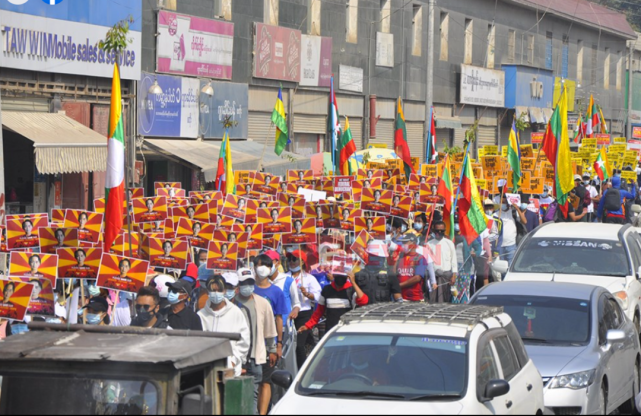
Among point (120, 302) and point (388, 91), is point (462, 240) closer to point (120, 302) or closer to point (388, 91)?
point (120, 302)

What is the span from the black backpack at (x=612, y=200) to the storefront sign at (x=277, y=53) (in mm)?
11172

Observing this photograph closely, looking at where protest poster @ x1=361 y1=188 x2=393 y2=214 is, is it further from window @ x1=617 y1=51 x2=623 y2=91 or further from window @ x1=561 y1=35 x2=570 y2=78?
window @ x1=617 y1=51 x2=623 y2=91

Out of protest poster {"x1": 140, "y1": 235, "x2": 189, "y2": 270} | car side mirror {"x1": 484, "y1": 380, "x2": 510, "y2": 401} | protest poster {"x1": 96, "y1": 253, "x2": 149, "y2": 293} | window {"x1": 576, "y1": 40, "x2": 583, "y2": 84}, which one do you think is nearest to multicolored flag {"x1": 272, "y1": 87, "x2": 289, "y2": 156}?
protest poster {"x1": 140, "y1": 235, "x2": 189, "y2": 270}

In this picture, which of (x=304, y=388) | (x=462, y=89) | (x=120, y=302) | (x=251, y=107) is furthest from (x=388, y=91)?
(x=304, y=388)

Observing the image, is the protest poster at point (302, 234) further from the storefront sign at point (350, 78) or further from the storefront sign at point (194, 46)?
the storefront sign at point (350, 78)

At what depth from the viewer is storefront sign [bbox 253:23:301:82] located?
29.5m

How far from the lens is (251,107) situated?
29.7 meters

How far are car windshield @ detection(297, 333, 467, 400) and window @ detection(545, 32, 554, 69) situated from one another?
47267mm

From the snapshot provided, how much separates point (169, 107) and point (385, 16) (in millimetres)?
13456

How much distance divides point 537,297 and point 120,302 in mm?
4575

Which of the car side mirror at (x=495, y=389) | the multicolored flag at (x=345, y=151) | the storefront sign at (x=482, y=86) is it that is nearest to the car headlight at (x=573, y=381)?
the car side mirror at (x=495, y=389)

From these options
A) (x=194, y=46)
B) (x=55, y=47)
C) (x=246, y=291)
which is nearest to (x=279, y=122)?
(x=194, y=46)

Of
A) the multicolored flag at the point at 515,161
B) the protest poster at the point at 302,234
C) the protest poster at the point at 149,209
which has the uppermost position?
the multicolored flag at the point at 515,161

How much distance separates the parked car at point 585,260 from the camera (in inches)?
508
